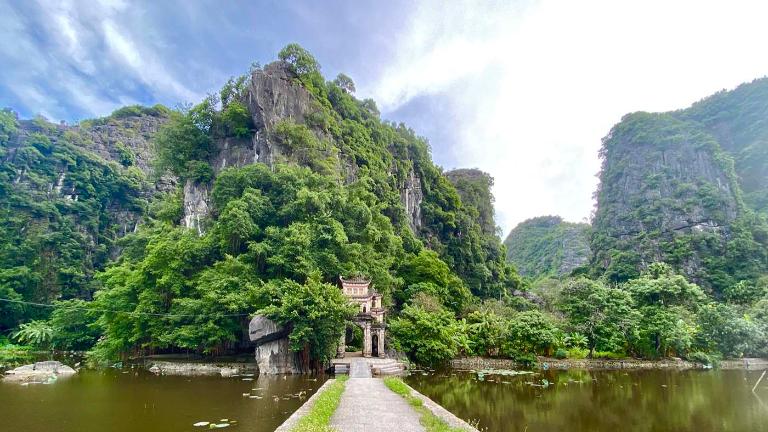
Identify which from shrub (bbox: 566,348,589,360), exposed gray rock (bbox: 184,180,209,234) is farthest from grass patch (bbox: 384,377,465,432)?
exposed gray rock (bbox: 184,180,209,234)

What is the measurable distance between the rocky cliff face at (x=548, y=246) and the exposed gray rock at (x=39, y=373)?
245 feet

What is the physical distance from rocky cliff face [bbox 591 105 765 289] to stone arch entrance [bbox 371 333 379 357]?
46129mm

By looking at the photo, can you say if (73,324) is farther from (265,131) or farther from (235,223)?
(265,131)

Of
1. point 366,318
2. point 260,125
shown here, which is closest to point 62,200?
point 260,125

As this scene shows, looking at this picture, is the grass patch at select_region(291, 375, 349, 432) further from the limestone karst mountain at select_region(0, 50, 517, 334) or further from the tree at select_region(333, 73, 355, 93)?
the tree at select_region(333, 73, 355, 93)

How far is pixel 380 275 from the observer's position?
29641mm

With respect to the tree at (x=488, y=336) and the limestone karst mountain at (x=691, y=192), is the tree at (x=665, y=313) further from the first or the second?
the limestone karst mountain at (x=691, y=192)

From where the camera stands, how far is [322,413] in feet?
31.1

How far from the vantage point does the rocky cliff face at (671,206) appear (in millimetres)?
53000

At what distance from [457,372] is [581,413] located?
11.4 m

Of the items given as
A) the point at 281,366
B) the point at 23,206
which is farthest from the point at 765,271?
the point at 23,206

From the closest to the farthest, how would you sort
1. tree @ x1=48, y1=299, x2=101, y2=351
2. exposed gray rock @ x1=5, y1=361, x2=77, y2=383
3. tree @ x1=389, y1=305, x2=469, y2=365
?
exposed gray rock @ x1=5, y1=361, x2=77, y2=383
tree @ x1=389, y1=305, x2=469, y2=365
tree @ x1=48, y1=299, x2=101, y2=351

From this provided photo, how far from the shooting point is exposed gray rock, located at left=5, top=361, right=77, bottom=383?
18.9 m

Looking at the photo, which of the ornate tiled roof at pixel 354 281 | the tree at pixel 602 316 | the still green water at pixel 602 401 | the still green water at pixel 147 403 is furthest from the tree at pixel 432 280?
the still green water at pixel 147 403
